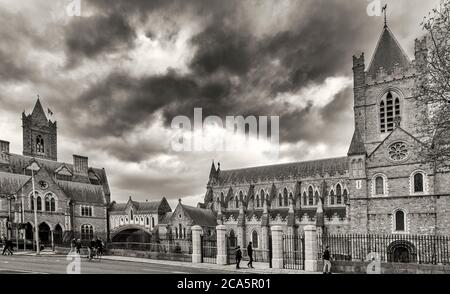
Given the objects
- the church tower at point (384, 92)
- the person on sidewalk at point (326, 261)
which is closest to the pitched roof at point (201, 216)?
the church tower at point (384, 92)

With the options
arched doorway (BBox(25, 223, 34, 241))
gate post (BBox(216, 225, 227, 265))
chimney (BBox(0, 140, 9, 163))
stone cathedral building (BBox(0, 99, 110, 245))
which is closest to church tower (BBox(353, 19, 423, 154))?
gate post (BBox(216, 225, 227, 265))

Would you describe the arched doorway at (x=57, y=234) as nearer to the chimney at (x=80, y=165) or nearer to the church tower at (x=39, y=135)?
the chimney at (x=80, y=165)

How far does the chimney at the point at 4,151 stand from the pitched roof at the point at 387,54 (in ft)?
155

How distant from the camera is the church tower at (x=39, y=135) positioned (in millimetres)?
73938

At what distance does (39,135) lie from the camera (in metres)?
76.4

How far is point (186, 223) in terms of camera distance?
51594 millimetres

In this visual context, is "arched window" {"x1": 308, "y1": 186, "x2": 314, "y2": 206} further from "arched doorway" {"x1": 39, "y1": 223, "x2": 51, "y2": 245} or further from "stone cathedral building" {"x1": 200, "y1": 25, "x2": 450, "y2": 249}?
"arched doorway" {"x1": 39, "y1": 223, "x2": 51, "y2": 245}

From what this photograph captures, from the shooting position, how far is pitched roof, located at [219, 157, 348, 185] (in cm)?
5428

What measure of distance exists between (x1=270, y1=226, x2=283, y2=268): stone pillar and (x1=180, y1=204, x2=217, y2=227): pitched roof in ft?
93.5

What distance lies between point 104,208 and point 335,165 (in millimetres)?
33452

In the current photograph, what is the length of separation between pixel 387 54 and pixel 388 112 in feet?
23.6

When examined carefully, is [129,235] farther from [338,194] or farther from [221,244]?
[221,244]

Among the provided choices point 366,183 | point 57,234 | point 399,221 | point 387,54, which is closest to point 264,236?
point 366,183
